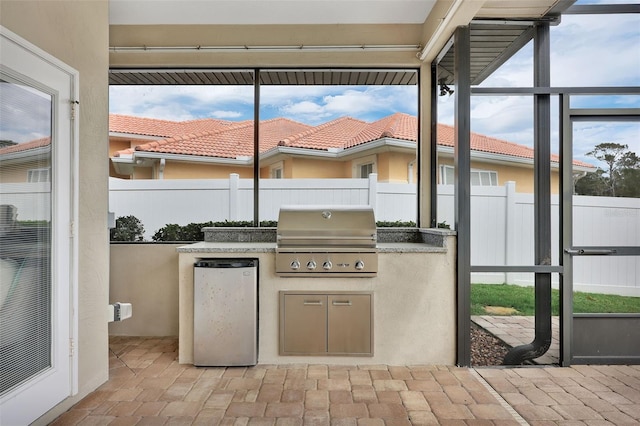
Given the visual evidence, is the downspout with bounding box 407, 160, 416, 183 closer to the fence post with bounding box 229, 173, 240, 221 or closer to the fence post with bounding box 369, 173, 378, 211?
the fence post with bounding box 369, 173, 378, 211

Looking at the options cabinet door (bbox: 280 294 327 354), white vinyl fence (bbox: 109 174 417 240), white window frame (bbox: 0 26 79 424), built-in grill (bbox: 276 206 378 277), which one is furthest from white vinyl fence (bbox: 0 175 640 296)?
cabinet door (bbox: 280 294 327 354)

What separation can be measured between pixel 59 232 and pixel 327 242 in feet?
5.94

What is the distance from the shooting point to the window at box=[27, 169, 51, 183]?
219 centimetres

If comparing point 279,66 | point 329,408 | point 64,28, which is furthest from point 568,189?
point 64,28

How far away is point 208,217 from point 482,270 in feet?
8.36

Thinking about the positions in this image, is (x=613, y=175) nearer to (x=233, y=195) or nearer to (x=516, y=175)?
(x=516, y=175)

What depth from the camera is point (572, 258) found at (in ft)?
10.6

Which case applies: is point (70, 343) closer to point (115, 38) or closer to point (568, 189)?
point (115, 38)

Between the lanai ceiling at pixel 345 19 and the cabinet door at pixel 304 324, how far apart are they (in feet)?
7.04

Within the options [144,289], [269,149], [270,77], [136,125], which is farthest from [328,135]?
[144,289]

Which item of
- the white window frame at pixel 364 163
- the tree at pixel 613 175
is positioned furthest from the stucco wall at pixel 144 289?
the tree at pixel 613 175

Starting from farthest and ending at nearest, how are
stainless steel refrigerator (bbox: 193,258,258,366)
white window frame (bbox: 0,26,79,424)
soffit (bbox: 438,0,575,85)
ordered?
soffit (bbox: 438,0,575,85) < stainless steel refrigerator (bbox: 193,258,258,366) < white window frame (bbox: 0,26,79,424)

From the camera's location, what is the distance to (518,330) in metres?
3.35

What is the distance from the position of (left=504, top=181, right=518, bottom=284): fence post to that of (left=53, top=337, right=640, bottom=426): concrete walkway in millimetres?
837
